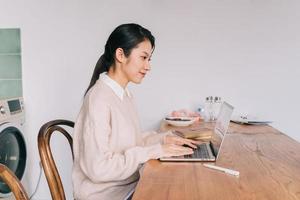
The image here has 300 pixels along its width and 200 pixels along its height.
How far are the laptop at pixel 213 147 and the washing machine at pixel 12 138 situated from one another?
1.36 m

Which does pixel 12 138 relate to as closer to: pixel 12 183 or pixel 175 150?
pixel 175 150

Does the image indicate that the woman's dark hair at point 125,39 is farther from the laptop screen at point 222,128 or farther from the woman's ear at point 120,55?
the laptop screen at point 222,128

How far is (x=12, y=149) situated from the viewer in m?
2.39

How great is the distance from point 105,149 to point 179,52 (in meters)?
1.43

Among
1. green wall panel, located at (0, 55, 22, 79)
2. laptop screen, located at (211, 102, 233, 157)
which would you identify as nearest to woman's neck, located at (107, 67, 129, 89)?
laptop screen, located at (211, 102, 233, 157)

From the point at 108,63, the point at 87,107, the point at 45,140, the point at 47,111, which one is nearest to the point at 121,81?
the point at 108,63

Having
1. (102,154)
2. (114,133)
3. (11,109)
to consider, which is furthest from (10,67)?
(102,154)

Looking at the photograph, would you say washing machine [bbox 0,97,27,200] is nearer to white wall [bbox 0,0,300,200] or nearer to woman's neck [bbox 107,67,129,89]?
white wall [bbox 0,0,300,200]

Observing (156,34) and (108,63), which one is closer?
(108,63)

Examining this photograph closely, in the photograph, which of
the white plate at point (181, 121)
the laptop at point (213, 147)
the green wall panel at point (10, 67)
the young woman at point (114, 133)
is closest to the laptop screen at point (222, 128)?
the laptop at point (213, 147)

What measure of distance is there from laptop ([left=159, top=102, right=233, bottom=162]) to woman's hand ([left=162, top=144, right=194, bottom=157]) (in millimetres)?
16

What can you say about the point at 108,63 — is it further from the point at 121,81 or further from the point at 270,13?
the point at 270,13

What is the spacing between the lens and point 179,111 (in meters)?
2.42

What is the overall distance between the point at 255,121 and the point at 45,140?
4.87 feet
